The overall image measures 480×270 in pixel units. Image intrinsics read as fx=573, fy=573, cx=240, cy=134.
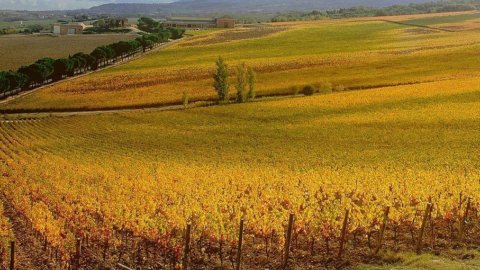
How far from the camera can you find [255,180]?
120 ft

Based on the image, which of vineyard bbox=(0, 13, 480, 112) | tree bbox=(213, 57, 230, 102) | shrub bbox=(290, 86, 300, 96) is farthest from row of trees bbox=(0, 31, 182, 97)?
shrub bbox=(290, 86, 300, 96)

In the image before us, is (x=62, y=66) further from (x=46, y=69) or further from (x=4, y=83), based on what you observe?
(x=4, y=83)

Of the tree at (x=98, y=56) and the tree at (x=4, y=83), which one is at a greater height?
the tree at (x=98, y=56)

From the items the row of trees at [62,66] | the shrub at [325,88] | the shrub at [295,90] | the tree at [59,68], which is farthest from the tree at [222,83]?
the tree at [59,68]

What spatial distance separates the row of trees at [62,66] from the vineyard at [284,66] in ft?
16.4

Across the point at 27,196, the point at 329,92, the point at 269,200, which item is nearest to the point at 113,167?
the point at 27,196

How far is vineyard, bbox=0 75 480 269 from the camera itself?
22547mm

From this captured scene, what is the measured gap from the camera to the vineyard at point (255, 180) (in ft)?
74.0

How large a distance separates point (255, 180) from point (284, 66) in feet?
292

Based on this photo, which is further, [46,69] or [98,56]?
[98,56]

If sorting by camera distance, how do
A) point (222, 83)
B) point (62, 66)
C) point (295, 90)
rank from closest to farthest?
point (222, 83)
point (295, 90)
point (62, 66)

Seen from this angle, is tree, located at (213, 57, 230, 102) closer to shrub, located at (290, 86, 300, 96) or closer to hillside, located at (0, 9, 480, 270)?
hillside, located at (0, 9, 480, 270)

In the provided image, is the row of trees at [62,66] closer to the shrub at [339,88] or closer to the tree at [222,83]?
the tree at [222,83]

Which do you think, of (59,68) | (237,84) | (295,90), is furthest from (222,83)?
(59,68)
